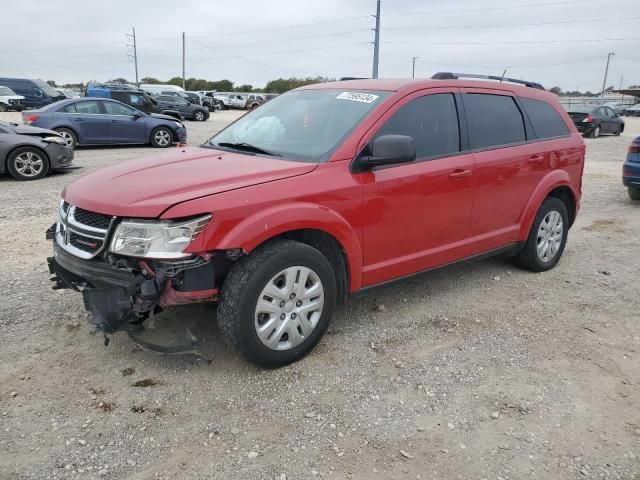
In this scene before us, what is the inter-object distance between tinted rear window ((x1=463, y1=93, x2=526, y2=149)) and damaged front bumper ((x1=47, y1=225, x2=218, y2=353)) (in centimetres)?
252

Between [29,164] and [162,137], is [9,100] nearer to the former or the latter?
[162,137]

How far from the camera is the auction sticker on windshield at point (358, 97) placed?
153 inches

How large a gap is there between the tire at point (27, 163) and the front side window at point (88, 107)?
15.9ft

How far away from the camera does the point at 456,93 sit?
4.31 meters

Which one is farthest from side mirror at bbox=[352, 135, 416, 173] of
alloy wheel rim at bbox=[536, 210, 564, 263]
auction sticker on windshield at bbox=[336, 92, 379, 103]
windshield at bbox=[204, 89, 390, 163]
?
alloy wheel rim at bbox=[536, 210, 564, 263]

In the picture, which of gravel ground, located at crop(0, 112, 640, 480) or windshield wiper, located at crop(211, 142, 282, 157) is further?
windshield wiper, located at crop(211, 142, 282, 157)

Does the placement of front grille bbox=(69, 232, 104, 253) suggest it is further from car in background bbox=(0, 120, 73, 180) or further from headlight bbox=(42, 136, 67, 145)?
headlight bbox=(42, 136, 67, 145)

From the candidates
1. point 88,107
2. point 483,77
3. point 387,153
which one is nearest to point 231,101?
point 88,107

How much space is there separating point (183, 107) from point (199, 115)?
899 mm

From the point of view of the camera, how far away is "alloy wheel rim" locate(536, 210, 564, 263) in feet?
16.9

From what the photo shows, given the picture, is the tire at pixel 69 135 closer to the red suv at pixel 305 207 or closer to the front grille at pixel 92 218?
the red suv at pixel 305 207

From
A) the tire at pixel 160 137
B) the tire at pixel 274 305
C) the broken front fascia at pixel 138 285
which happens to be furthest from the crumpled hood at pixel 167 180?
the tire at pixel 160 137

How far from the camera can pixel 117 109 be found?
14.8 meters

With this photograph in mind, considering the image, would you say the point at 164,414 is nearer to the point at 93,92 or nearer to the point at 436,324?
the point at 436,324
